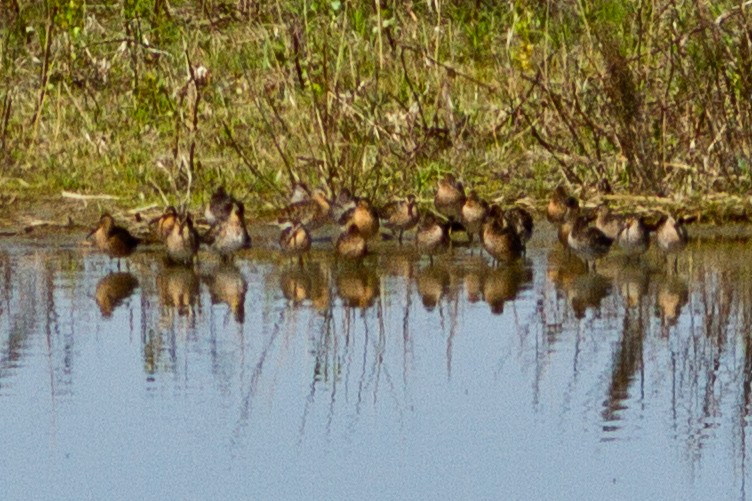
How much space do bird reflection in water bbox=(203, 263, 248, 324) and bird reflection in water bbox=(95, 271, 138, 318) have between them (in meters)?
0.34

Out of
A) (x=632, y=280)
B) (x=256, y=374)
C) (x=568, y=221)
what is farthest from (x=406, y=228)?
(x=256, y=374)

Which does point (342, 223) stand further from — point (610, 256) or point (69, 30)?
point (69, 30)

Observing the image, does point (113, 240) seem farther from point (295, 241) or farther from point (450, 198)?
point (450, 198)

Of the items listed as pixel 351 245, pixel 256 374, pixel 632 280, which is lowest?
pixel 256 374

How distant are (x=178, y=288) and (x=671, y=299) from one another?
6.77 ft

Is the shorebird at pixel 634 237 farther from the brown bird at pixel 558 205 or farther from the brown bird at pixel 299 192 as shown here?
the brown bird at pixel 299 192

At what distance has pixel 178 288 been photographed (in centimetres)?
837

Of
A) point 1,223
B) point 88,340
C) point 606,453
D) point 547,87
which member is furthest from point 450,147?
point 606,453

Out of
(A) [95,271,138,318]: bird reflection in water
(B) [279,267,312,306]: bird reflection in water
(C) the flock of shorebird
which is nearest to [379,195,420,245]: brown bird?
(C) the flock of shorebird

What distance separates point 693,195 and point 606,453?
5.04 metres

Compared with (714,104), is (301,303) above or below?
below

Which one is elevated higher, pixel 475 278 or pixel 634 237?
pixel 634 237

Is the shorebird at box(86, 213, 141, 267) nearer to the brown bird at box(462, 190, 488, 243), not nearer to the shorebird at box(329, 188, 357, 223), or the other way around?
the shorebird at box(329, 188, 357, 223)

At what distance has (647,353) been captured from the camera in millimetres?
6723
